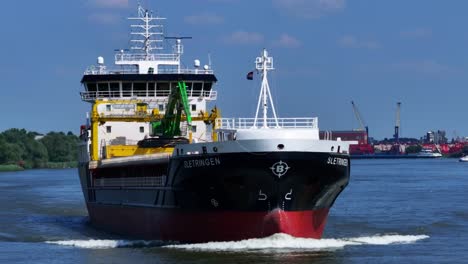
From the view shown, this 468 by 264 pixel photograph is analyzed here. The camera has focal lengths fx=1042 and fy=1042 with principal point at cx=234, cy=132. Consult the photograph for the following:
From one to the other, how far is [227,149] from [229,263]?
149 inches

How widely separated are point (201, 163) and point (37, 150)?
489 feet

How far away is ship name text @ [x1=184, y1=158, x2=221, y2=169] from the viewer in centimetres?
3322

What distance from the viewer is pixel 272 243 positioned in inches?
1308

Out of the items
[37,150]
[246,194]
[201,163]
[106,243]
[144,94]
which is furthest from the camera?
[37,150]

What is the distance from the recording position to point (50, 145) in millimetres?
185750

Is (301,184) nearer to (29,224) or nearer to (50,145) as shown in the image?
(29,224)

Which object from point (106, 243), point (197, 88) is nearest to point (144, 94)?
point (197, 88)

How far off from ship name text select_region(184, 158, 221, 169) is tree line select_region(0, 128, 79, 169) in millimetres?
140132

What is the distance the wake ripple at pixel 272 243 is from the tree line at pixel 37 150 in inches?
5347

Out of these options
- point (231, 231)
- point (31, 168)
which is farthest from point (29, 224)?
point (31, 168)

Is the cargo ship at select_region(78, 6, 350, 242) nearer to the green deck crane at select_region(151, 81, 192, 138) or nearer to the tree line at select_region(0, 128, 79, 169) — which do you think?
the green deck crane at select_region(151, 81, 192, 138)

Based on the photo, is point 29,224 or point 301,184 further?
point 29,224

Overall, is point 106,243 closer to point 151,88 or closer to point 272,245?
point 272,245

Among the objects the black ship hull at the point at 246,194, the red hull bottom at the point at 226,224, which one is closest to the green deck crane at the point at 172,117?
the red hull bottom at the point at 226,224
